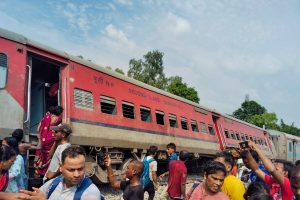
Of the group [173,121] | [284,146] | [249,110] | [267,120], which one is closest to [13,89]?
[173,121]

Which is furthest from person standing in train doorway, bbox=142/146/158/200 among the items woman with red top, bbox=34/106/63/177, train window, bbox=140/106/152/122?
train window, bbox=140/106/152/122

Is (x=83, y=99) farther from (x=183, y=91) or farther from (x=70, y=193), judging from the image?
(x=183, y=91)

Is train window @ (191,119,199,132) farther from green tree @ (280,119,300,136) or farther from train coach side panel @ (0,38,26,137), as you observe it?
green tree @ (280,119,300,136)

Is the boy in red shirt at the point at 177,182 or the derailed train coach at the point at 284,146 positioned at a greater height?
the derailed train coach at the point at 284,146

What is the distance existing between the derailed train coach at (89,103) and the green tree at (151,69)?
28.9 metres

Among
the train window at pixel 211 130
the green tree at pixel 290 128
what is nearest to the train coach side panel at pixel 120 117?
the train window at pixel 211 130

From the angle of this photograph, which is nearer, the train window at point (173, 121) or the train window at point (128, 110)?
the train window at point (128, 110)

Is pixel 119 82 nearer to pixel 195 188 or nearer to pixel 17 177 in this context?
pixel 17 177

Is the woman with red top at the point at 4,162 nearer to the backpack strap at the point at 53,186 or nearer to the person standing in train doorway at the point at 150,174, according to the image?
the backpack strap at the point at 53,186

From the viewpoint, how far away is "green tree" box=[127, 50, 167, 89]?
43844mm

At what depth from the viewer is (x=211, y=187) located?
3.74 m

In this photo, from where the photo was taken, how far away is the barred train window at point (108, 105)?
404 inches

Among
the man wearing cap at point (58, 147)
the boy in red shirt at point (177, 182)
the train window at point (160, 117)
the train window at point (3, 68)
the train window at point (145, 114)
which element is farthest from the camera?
the train window at point (160, 117)

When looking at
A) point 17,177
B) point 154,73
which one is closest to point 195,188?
point 17,177
